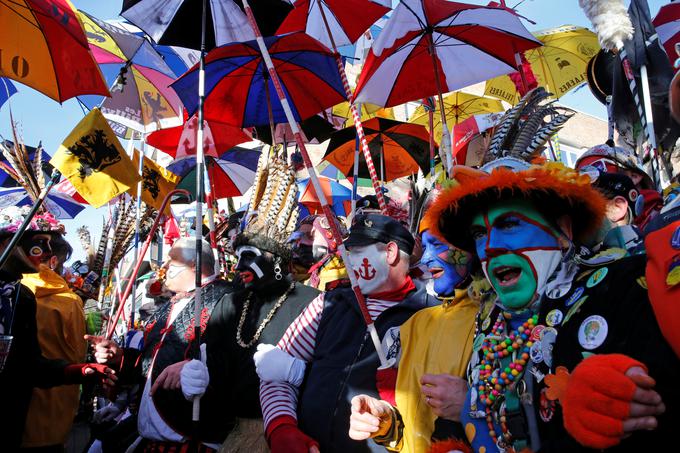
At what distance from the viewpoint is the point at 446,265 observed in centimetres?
239

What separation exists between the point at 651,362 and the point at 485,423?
671 mm

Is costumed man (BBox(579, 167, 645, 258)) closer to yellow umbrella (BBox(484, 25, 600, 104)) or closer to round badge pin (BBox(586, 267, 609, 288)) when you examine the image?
round badge pin (BBox(586, 267, 609, 288))

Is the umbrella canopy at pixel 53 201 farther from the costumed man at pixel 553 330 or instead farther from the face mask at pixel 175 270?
the costumed man at pixel 553 330

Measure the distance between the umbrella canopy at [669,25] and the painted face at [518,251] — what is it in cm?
375

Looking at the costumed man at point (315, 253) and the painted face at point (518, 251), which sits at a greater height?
the painted face at point (518, 251)

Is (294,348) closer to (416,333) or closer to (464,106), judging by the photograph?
(416,333)

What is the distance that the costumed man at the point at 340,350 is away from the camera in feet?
8.04

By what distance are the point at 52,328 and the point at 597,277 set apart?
13.1 ft

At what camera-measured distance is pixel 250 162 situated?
7969mm

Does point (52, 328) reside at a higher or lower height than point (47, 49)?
lower

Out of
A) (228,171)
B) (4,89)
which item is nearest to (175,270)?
(228,171)

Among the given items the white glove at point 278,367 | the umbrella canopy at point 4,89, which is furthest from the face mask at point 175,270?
the umbrella canopy at point 4,89

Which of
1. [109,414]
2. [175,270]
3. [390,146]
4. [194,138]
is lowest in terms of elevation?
[109,414]

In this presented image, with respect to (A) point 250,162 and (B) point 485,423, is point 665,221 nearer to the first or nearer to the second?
(B) point 485,423
